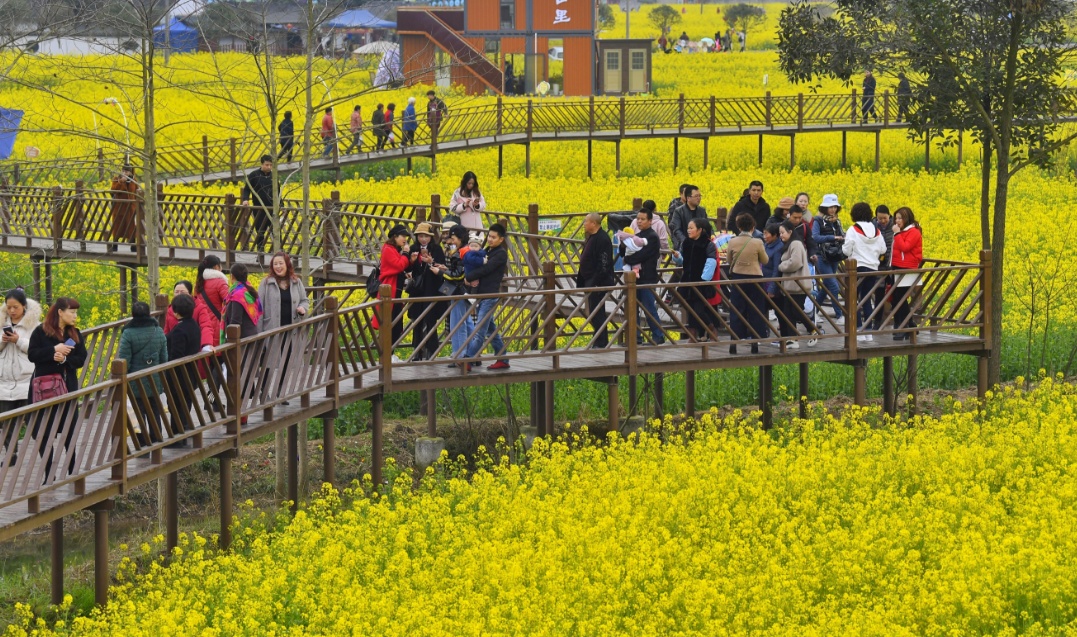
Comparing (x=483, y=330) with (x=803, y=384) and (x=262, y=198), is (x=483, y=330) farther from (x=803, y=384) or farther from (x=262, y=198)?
(x=262, y=198)

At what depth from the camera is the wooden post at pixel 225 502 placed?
15.9 m

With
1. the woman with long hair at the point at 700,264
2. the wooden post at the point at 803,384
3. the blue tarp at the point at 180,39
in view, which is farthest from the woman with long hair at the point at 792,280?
the blue tarp at the point at 180,39

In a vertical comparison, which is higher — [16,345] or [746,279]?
[746,279]

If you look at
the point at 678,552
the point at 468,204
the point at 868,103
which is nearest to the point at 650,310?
the point at 468,204

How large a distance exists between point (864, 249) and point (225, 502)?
8.14 metres

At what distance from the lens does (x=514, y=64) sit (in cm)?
6644

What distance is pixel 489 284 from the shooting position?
18.1m

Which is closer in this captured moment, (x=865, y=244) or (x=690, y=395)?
(x=865, y=244)

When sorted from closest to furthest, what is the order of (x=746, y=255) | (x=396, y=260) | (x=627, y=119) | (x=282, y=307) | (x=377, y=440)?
1. (x=282, y=307)
2. (x=377, y=440)
3. (x=396, y=260)
4. (x=746, y=255)
5. (x=627, y=119)

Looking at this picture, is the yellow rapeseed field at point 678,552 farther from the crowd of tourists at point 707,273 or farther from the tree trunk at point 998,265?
the tree trunk at point 998,265

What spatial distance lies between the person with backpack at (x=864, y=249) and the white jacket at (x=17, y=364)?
9.27m

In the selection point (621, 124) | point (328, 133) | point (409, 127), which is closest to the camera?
point (328, 133)

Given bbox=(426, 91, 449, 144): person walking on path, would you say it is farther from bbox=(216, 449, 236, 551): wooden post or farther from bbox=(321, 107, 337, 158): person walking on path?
bbox=(216, 449, 236, 551): wooden post

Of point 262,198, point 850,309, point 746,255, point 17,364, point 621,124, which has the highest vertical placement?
point 621,124
